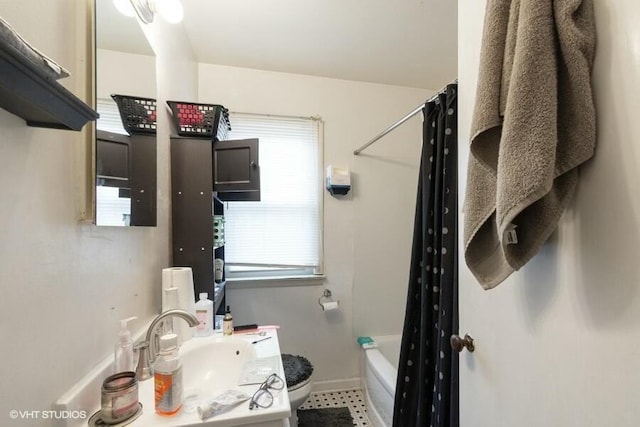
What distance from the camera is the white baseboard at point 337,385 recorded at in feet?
7.00

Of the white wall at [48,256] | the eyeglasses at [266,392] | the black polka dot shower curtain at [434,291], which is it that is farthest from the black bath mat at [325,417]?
the white wall at [48,256]

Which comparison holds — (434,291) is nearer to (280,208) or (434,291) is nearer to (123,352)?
(123,352)

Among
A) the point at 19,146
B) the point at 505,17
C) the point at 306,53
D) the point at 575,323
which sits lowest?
the point at 575,323

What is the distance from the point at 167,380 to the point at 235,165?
106 cm

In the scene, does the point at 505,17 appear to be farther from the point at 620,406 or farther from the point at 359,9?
the point at 359,9

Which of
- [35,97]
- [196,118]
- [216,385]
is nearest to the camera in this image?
[35,97]

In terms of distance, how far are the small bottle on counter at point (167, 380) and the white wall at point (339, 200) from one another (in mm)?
1351

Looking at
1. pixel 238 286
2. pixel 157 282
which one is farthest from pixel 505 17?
pixel 238 286

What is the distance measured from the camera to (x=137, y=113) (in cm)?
103

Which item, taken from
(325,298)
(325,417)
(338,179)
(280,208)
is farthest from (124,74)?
(325,417)

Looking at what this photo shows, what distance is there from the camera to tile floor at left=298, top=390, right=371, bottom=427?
1868mm

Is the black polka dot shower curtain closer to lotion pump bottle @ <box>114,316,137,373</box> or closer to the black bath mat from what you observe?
the black bath mat

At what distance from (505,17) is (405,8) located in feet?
3.87

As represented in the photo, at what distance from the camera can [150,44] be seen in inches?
46.3
